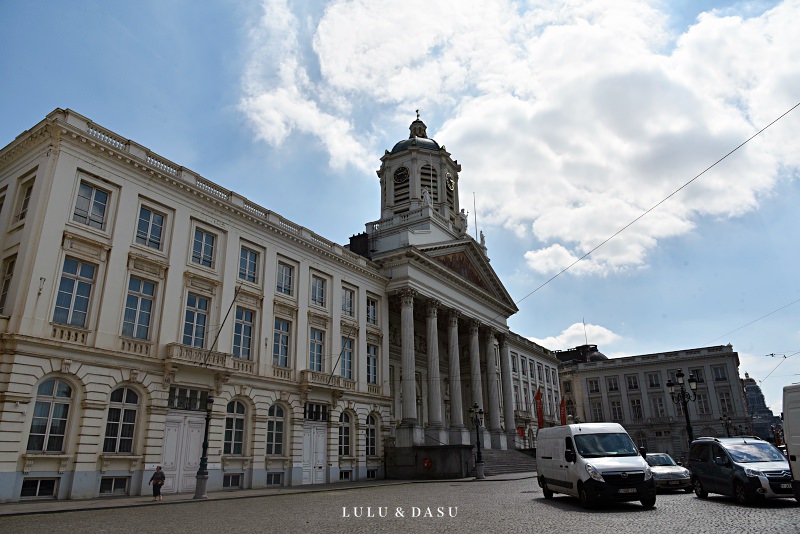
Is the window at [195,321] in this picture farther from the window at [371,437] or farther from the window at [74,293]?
the window at [371,437]

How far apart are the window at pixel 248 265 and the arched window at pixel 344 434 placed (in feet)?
32.2

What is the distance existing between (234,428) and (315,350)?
7.14 metres

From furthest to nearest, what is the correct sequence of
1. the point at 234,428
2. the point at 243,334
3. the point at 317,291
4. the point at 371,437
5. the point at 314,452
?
1. the point at 371,437
2. the point at 317,291
3. the point at 314,452
4. the point at 243,334
5. the point at 234,428

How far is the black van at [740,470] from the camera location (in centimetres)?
1325

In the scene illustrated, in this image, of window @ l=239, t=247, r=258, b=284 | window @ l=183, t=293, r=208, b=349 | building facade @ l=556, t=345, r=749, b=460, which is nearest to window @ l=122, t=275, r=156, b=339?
window @ l=183, t=293, r=208, b=349

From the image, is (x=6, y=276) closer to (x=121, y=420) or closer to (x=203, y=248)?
(x=121, y=420)

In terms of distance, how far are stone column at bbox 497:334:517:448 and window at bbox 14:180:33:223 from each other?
3672cm

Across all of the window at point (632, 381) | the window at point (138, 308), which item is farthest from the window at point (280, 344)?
the window at point (632, 381)

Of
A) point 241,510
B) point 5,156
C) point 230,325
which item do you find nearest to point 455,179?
point 230,325

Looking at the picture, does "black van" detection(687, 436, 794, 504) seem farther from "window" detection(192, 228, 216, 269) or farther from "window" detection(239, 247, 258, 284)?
"window" detection(192, 228, 216, 269)

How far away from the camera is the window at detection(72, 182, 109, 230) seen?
20719 millimetres

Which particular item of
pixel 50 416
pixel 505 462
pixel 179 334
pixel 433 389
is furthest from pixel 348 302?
pixel 50 416

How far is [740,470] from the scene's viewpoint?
13.8 m

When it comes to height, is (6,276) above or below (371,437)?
above
